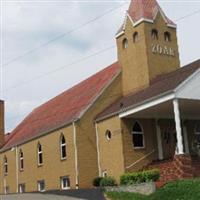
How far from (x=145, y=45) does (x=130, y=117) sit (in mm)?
5324

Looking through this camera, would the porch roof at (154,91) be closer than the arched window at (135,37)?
Yes

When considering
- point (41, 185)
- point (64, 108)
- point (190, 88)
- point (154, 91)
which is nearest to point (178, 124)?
point (190, 88)

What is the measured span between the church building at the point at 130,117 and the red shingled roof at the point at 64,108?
4.4 inches

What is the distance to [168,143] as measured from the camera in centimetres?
→ 3278

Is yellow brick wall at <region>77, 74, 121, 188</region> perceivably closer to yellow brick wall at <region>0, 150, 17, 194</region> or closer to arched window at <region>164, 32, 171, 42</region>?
arched window at <region>164, 32, 171, 42</region>

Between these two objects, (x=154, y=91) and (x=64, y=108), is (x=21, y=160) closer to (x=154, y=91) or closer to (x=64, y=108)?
(x=64, y=108)

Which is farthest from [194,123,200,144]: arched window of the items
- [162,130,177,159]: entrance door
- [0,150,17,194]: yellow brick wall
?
[0,150,17,194]: yellow brick wall

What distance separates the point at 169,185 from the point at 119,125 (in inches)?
324

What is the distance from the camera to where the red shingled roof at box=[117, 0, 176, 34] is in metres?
34.8

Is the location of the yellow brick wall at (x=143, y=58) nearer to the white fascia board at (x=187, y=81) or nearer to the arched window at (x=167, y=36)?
the arched window at (x=167, y=36)

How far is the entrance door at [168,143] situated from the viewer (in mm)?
32594

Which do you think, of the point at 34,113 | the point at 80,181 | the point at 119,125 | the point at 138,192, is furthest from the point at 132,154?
the point at 34,113

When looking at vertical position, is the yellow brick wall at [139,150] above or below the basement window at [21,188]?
above

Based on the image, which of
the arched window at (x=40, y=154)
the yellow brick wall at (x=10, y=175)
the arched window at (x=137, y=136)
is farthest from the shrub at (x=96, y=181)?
the yellow brick wall at (x=10, y=175)
